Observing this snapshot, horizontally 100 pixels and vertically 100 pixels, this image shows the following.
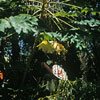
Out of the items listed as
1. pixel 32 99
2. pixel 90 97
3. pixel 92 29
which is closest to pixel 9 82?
pixel 32 99

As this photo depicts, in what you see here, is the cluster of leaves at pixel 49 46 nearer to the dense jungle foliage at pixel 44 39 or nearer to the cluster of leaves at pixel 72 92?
the dense jungle foliage at pixel 44 39

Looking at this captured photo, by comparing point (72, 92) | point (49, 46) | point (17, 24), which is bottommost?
point (72, 92)

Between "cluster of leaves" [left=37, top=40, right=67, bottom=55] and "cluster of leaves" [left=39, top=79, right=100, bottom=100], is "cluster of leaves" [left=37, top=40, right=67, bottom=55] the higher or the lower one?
the higher one

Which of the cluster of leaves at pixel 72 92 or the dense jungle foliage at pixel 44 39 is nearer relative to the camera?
the dense jungle foliage at pixel 44 39

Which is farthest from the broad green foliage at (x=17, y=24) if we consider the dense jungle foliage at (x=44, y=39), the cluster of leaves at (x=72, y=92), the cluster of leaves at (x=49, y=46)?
the cluster of leaves at (x=72, y=92)

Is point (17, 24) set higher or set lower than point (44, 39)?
higher

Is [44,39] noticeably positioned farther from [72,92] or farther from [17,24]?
[72,92]

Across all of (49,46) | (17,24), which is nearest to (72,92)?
(49,46)

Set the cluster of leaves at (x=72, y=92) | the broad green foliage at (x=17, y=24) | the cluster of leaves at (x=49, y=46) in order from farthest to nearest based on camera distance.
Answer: the cluster of leaves at (x=72, y=92) → the cluster of leaves at (x=49, y=46) → the broad green foliage at (x=17, y=24)

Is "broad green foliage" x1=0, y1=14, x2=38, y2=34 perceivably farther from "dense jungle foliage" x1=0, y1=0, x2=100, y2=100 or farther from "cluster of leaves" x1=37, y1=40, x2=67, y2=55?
"cluster of leaves" x1=37, y1=40, x2=67, y2=55

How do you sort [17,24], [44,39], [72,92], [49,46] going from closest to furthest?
[17,24] < [49,46] < [44,39] < [72,92]

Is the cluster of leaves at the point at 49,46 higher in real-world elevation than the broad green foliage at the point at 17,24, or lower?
lower

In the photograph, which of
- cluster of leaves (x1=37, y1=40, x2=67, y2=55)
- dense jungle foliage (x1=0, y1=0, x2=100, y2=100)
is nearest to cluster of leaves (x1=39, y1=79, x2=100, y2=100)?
dense jungle foliage (x1=0, y1=0, x2=100, y2=100)

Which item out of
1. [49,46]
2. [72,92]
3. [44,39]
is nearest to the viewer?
[49,46]
